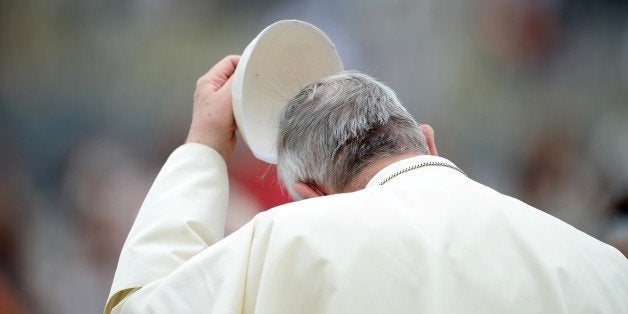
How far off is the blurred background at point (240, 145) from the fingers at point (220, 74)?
0.29 m

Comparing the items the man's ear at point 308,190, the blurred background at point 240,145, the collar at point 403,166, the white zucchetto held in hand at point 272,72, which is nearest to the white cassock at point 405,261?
the collar at point 403,166

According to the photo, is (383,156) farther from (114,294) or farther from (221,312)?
(114,294)

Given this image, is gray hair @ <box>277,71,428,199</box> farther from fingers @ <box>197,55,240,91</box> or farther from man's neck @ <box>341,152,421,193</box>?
fingers @ <box>197,55,240,91</box>

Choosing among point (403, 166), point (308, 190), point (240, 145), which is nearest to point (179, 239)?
point (308, 190)

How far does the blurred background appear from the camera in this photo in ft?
4.78

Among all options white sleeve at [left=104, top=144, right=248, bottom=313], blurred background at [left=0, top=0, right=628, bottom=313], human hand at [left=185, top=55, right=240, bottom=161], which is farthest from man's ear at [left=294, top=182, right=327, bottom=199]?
blurred background at [left=0, top=0, right=628, bottom=313]

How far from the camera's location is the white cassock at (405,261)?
748 millimetres

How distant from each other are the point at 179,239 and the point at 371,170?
292 millimetres

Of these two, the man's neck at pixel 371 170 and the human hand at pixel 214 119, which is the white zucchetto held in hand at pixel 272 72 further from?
the man's neck at pixel 371 170

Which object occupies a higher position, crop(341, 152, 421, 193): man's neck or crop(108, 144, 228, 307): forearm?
crop(341, 152, 421, 193): man's neck

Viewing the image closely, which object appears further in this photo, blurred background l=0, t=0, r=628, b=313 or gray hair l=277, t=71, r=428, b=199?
blurred background l=0, t=0, r=628, b=313

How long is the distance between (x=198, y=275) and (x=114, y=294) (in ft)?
0.59

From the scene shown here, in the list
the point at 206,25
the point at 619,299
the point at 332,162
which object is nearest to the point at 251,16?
the point at 206,25

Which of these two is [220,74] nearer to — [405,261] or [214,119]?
[214,119]
